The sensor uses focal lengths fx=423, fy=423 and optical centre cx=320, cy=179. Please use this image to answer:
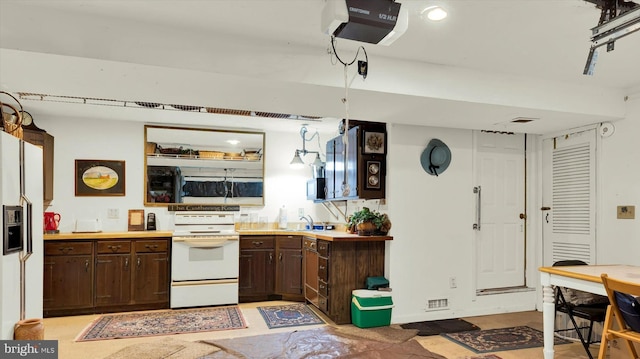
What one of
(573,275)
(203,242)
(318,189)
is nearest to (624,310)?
(573,275)

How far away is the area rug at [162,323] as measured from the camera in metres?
3.99

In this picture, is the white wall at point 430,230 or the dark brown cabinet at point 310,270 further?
the dark brown cabinet at point 310,270

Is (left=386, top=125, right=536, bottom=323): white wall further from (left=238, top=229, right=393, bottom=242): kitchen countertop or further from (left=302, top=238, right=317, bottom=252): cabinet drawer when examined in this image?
(left=302, top=238, right=317, bottom=252): cabinet drawer

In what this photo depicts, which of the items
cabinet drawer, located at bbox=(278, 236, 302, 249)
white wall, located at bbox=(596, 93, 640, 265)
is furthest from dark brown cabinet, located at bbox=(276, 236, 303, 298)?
white wall, located at bbox=(596, 93, 640, 265)

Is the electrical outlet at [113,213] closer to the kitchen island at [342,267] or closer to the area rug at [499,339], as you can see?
the kitchen island at [342,267]

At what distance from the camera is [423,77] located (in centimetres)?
330

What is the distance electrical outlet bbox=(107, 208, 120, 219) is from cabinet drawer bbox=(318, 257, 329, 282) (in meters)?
2.69

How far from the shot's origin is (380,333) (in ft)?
13.2

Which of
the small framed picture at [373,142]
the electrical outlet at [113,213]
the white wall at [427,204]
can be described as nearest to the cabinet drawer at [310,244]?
the white wall at [427,204]

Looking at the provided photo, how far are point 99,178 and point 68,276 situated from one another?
1266mm

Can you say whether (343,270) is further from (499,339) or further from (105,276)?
(105,276)

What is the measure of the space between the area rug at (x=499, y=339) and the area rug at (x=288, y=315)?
4.57 feet

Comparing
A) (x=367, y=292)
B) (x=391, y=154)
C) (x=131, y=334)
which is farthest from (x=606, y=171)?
(x=131, y=334)

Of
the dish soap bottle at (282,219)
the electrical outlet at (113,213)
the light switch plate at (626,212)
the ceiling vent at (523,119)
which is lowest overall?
the dish soap bottle at (282,219)
